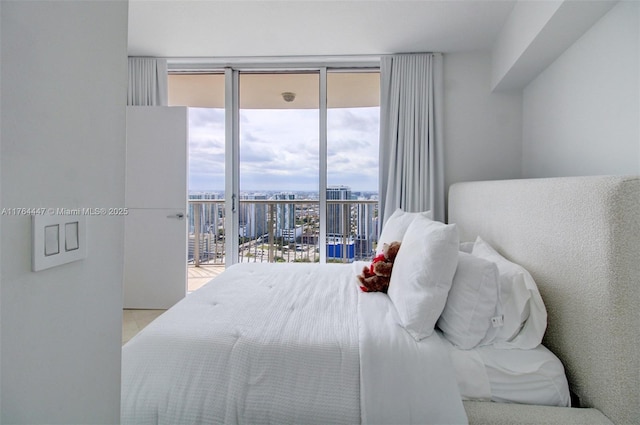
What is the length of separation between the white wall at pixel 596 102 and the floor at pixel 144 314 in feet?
11.3

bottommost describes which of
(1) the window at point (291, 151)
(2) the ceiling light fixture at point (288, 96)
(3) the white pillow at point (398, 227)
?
(3) the white pillow at point (398, 227)

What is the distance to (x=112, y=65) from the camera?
725 mm

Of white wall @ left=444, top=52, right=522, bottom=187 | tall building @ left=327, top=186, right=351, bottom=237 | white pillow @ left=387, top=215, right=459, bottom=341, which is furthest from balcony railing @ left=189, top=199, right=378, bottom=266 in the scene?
white pillow @ left=387, top=215, right=459, bottom=341

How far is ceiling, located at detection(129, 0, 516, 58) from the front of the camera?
2.31 meters

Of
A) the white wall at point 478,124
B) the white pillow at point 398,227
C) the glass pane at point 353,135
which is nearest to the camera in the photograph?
the white pillow at point 398,227

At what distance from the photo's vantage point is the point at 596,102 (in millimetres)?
1756

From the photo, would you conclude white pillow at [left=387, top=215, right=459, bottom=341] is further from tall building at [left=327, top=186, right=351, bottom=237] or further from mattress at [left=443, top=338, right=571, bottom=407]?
tall building at [left=327, top=186, right=351, bottom=237]

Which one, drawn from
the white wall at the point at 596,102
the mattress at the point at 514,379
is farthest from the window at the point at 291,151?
the mattress at the point at 514,379

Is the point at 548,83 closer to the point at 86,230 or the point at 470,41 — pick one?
the point at 470,41

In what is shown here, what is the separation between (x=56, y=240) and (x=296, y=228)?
323cm

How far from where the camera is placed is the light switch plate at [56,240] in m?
0.56

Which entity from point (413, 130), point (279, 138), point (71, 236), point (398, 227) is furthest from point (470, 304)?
point (279, 138)

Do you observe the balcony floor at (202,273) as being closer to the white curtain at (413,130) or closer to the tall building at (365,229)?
the tall building at (365,229)

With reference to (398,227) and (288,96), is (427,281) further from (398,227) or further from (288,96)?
(288,96)
